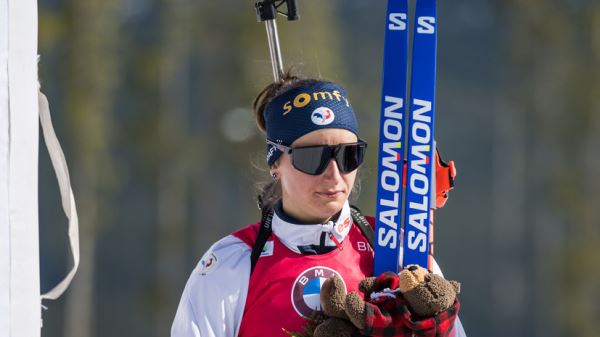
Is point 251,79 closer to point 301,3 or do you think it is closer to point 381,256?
point 301,3

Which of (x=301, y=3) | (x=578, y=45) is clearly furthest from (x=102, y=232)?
(x=578, y=45)

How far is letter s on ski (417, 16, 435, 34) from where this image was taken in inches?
103

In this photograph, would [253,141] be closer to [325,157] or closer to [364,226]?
[364,226]

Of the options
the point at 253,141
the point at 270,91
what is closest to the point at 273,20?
the point at 270,91

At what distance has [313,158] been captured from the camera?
2365 millimetres

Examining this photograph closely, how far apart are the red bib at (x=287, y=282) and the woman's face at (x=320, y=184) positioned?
0.41 feet

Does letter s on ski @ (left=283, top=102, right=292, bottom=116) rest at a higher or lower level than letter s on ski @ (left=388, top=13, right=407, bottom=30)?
lower

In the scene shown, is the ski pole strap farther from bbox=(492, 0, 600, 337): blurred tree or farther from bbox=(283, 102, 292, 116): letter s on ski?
bbox=(492, 0, 600, 337): blurred tree

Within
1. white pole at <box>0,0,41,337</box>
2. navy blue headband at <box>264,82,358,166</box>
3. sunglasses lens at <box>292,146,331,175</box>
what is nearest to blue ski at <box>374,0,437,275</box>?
navy blue headband at <box>264,82,358,166</box>

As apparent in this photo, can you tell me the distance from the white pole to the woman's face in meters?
0.69

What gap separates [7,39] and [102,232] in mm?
12839

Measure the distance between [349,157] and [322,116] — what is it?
14 cm

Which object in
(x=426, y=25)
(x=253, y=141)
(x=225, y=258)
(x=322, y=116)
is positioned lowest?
(x=253, y=141)

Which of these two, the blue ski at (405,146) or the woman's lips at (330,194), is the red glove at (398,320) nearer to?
the blue ski at (405,146)
